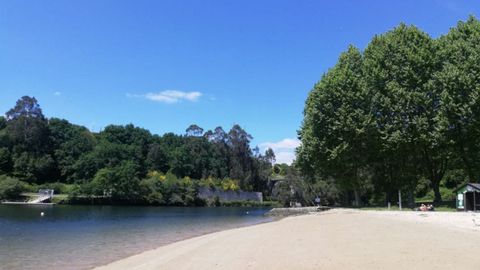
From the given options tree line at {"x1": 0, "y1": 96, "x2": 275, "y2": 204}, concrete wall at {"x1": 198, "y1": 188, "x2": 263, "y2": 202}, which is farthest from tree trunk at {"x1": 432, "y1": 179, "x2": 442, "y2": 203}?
concrete wall at {"x1": 198, "y1": 188, "x2": 263, "y2": 202}

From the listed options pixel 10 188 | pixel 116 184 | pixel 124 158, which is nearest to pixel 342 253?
pixel 116 184

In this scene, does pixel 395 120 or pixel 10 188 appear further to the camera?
pixel 10 188

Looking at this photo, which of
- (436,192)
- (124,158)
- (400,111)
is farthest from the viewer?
(124,158)

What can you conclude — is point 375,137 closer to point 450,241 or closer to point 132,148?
point 450,241

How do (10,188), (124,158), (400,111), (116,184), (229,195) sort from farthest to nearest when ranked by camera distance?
(229,195) → (124,158) → (116,184) → (10,188) → (400,111)

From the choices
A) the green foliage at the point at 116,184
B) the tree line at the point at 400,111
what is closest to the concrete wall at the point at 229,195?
the green foliage at the point at 116,184

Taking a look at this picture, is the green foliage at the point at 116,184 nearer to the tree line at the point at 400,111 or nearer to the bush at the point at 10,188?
the bush at the point at 10,188

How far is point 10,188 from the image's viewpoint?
104 metres

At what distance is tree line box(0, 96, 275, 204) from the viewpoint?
118 meters

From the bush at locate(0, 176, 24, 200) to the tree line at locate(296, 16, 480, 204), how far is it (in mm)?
75763

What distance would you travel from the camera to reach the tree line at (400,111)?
47.0 metres

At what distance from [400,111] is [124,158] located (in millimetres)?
96676

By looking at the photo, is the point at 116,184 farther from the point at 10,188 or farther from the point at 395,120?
the point at 395,120

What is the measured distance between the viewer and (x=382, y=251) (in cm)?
1641
